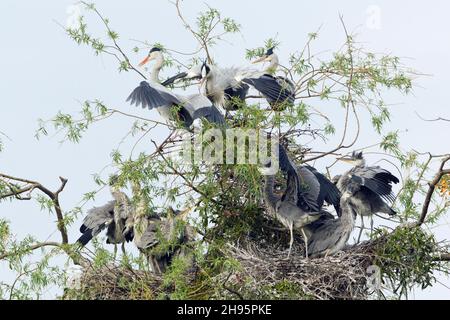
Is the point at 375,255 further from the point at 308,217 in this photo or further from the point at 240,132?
the point at 240,132

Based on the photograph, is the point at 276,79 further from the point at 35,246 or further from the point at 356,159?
the point at 35,246

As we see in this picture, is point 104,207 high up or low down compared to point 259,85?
down

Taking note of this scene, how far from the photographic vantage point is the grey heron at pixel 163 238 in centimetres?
1255

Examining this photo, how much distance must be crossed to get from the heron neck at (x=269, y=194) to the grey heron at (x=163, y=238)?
0.71m

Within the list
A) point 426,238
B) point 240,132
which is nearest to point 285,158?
point 240,132

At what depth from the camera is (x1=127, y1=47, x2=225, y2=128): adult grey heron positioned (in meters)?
12.9

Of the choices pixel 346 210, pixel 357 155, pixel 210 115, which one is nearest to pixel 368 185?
pixel 346 210

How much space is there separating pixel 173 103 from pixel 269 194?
1.22 meters

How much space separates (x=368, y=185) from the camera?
12.8m

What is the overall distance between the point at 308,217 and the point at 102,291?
184 centimetres

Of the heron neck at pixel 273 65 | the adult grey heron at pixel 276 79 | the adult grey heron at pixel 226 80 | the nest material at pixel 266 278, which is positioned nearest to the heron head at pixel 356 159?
the adult grey heron at pixel 276 79

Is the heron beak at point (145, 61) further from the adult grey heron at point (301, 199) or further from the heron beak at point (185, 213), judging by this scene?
the heron beak at point (185, 213)

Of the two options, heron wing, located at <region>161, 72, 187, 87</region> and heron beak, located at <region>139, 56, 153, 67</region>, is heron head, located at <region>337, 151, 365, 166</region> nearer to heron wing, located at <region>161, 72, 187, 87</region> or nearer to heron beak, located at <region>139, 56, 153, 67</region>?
heron wing, located at <region>161, 72, 187, 87</region>
